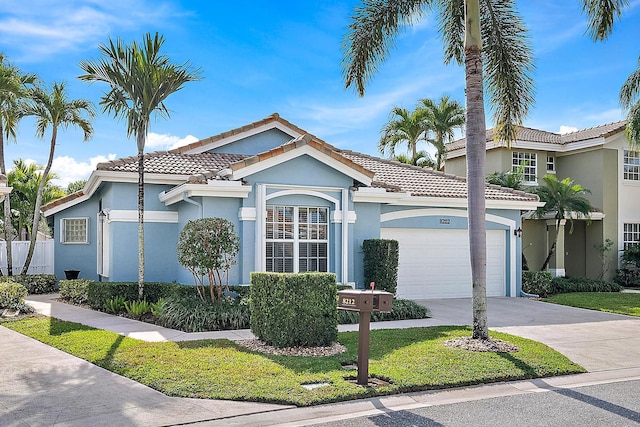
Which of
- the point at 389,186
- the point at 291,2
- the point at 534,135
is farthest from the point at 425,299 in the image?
the point at 534,135

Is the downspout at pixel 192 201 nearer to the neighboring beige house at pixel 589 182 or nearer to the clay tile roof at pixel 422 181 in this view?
the clay tile roof at pixel 422 181

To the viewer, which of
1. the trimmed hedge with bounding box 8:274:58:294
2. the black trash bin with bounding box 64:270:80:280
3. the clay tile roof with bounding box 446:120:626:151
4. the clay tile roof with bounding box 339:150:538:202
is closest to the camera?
the clay tile roof with bounding box 339:150:538:202

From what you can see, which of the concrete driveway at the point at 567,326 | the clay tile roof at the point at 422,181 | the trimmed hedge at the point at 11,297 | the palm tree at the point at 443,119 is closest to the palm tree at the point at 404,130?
the palm tree at the point at 443,119

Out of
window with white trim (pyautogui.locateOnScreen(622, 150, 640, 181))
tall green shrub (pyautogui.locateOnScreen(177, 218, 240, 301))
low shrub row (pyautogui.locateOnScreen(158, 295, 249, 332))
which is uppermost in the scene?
window with white trim (pyautogui.locateOnScreen(622, 150, 640, 181))

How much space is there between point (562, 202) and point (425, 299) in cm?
777

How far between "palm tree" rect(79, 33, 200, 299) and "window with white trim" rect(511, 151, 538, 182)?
1576cm

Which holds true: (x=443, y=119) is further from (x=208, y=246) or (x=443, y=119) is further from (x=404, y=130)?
(x=208, y=246)

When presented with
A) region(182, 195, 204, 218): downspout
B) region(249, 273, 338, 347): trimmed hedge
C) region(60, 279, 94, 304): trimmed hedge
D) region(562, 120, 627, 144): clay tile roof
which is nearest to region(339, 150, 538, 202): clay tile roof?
region(182, 195, 204, 218): downspout

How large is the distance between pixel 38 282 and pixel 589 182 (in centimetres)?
2194

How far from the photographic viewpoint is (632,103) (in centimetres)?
2166

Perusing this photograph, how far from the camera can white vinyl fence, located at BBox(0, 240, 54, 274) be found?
21.6 m

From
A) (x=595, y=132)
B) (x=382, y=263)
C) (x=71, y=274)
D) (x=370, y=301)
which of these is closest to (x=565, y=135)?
(x=595, y=132)

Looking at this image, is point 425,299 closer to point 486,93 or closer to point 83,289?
point 486,93

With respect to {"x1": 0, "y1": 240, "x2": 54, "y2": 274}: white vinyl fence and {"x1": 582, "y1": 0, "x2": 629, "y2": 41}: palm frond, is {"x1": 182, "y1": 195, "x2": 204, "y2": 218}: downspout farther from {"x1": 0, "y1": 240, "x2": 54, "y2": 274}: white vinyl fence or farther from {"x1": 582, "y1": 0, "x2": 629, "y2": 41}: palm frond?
{"x1": 0, "y1": 240, "x2": 54, "y2": 274}: white vinyl fence
